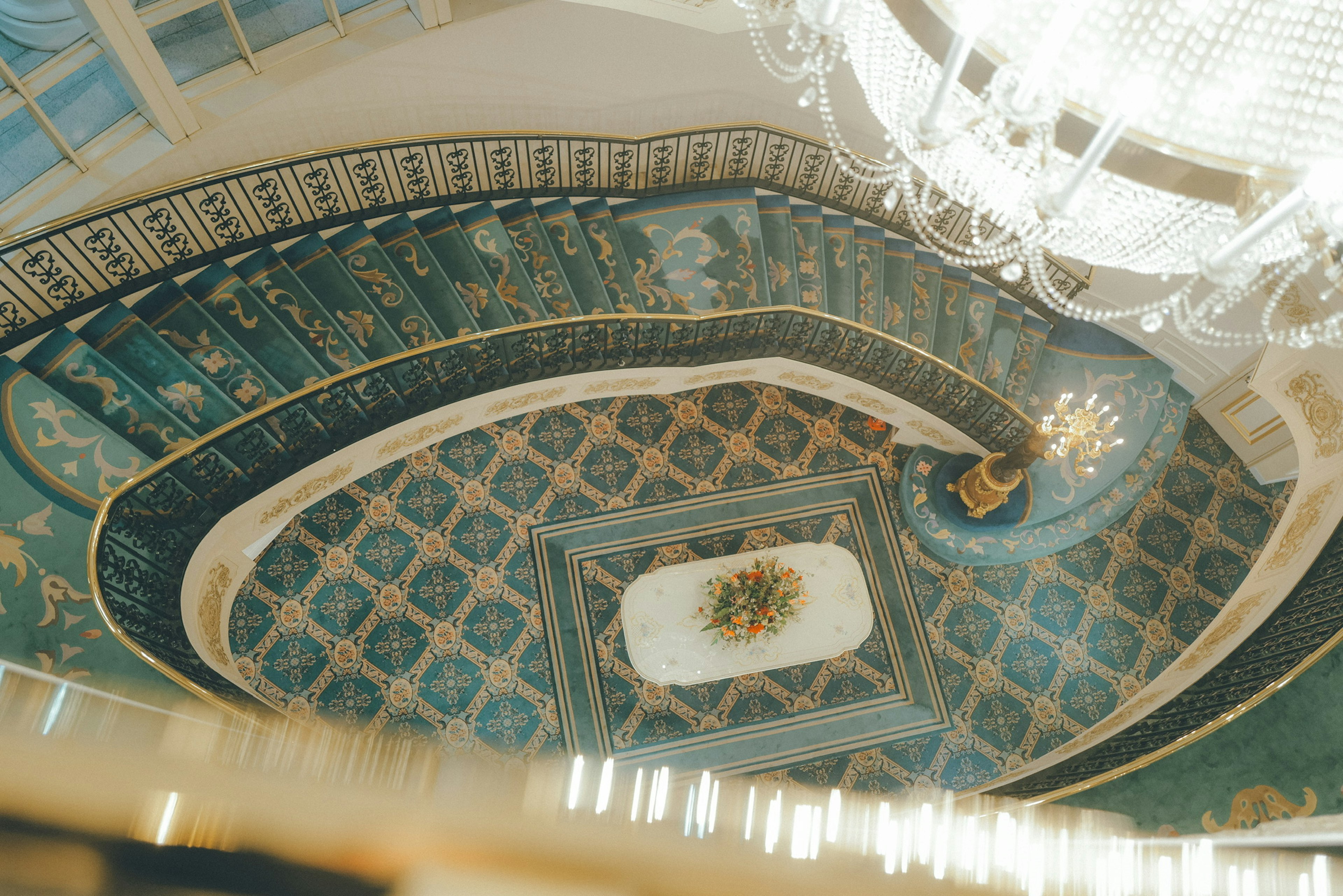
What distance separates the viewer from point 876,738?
6270mm

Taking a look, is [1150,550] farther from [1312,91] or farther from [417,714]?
[417,714]

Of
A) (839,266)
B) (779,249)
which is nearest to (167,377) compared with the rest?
(779,249)

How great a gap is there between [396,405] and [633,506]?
2440 mm

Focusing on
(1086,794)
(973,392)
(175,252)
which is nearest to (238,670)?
(175,252)

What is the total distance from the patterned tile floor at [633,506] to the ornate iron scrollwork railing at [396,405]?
110 cm

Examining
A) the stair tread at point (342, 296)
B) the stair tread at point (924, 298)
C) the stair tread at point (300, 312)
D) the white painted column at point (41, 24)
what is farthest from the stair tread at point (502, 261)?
the stair tread at point (924, 298)

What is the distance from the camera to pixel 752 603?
246 inches

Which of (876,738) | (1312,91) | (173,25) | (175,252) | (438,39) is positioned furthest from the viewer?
(876,738)

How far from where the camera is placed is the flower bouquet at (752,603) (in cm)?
621

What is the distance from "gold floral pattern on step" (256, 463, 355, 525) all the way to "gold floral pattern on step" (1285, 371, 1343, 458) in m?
7.77

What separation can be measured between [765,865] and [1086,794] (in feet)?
15.9

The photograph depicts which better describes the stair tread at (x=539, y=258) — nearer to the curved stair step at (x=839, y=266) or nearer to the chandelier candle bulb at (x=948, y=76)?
the curved stair step at (x=839, y=266)

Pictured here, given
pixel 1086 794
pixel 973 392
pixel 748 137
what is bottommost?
pixel 1086 794

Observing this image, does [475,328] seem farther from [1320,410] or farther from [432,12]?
[1320,410]
